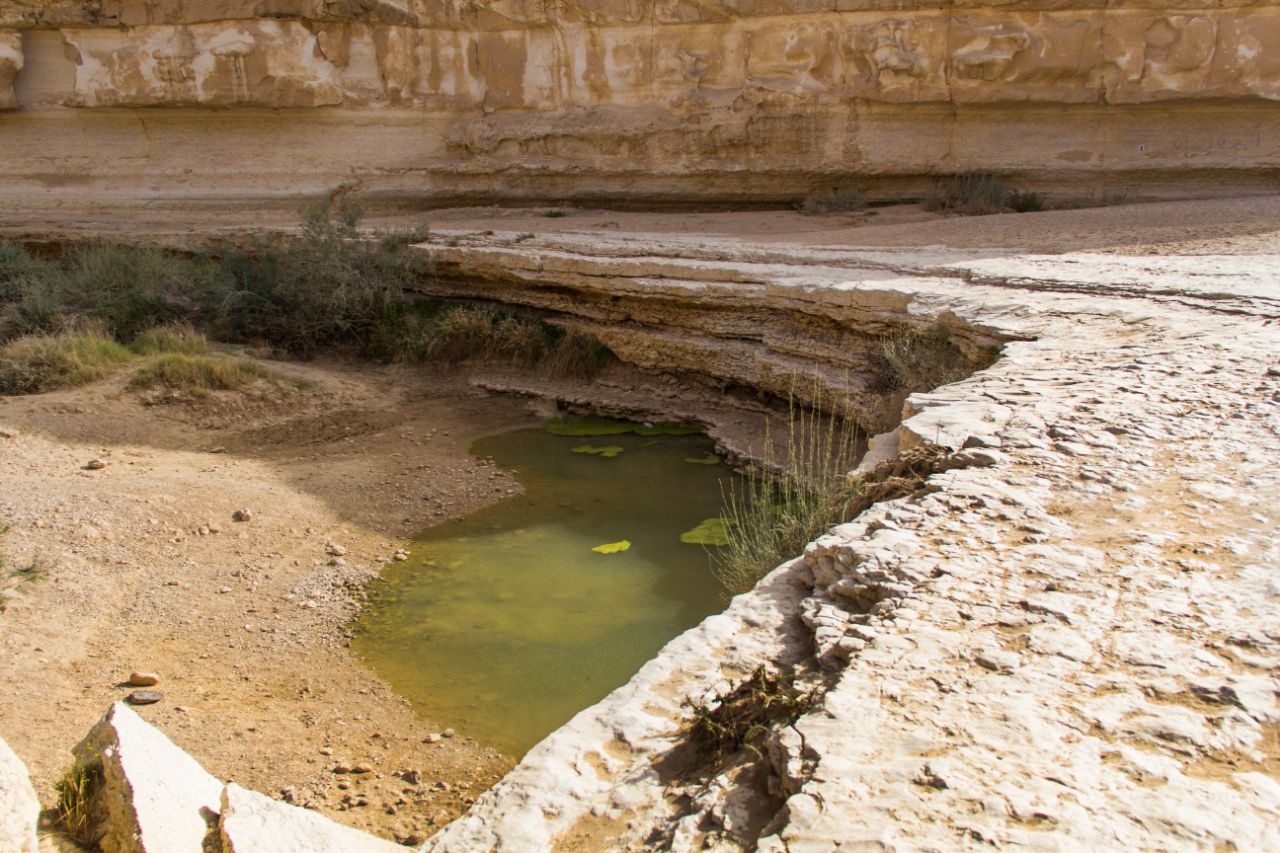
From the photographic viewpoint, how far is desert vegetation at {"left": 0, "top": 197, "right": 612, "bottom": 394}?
9.80m

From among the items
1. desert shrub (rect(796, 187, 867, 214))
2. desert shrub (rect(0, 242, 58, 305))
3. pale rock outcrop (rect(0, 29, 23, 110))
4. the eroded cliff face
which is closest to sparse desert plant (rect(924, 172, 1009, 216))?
the eroded cliff face

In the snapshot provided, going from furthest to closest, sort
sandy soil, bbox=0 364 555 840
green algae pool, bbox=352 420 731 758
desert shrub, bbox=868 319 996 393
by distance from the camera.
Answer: desert shrub, bbox=868 319 996 393 → green algae pool, bbox=352 420 731 758 → sandy soil, bbox=0 364 555 840

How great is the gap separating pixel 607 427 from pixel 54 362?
482 cm

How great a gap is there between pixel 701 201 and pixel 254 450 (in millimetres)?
7015

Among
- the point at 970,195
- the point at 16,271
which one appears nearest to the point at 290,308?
the point at 16,271

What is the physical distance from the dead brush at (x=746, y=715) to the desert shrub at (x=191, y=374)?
7.30 metres

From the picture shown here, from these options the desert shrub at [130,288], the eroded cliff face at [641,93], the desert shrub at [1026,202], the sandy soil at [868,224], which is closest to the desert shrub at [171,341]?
the desert shrub at [130,288]

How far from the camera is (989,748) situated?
2086 millimetres

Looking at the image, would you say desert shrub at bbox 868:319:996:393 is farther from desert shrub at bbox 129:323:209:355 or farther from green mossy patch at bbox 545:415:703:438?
desert shrub at bbox 129:323:209:355

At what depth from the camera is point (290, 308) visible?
34.5 feet

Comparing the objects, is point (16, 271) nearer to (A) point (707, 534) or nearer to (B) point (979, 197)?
(A) point (707, 534)

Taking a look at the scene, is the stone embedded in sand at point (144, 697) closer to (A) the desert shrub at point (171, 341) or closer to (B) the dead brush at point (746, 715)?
(B) the dead brush at point (746, 715)

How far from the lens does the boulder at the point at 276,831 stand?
225cm

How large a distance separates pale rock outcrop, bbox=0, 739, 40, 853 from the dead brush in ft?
5.13
